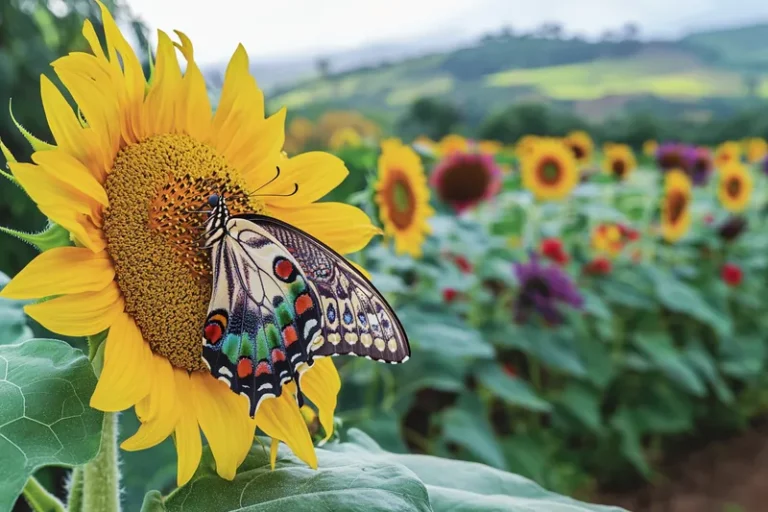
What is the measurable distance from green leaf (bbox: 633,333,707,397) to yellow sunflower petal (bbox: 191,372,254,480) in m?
1.89

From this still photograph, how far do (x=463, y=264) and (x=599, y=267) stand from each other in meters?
0.61

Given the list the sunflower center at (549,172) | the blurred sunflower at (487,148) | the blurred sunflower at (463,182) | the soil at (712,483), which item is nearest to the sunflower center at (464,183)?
the blurred sunflower at (463,182)

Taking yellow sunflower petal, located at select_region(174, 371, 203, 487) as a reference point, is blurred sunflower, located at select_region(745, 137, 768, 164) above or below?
below

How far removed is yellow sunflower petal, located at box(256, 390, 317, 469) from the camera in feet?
1.64

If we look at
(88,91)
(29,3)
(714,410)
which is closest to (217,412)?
(88,91)

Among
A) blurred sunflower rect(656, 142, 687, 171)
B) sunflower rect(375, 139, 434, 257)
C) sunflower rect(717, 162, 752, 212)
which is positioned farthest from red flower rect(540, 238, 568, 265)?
sunflower rect(717, 162, 752, 212)

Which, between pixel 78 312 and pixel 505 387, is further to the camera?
pixel 505 387

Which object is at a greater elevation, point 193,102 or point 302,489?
point 193,102

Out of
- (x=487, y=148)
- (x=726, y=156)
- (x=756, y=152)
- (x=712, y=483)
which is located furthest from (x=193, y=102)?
(x=756, y=152)

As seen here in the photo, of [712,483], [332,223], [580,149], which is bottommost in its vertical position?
[712,483]

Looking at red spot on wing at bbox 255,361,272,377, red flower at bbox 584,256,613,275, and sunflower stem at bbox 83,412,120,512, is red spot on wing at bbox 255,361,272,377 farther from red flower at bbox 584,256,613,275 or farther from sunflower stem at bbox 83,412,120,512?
red flower at bbox 584,256,613,275

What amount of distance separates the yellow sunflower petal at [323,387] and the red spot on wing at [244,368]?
2.5 inches

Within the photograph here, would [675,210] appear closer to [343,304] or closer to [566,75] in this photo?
[566,75]

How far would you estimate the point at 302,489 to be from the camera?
49 centimetres
